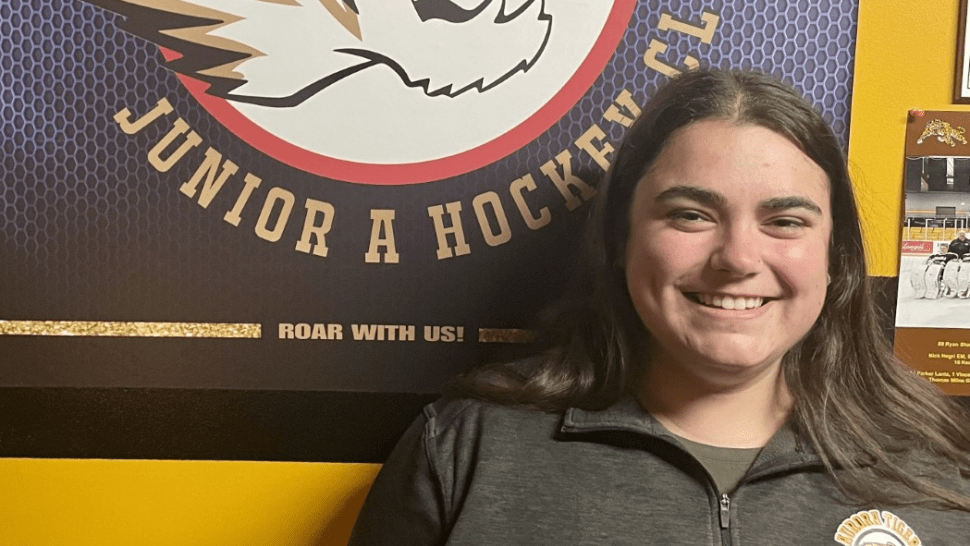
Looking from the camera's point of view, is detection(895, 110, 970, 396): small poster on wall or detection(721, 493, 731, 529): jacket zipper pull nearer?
detection(721, 493, 731, 529): jacket zipper pull

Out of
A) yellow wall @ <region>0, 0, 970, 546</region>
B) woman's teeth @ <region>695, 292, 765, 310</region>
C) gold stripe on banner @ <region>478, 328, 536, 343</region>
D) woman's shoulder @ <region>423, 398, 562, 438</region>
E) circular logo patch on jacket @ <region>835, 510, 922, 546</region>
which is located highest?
woman's teeth @ <region>695, 292, 765, 310</region>

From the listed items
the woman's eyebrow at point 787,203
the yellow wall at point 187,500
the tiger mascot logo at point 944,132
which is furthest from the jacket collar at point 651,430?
the tiger mascot logo at point 944,132

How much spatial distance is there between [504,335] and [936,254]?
2.60 ft

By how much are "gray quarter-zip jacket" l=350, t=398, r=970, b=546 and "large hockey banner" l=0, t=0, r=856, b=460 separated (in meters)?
0.24

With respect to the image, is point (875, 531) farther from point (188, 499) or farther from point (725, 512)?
point (188, 499)

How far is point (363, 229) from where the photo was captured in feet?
4.30

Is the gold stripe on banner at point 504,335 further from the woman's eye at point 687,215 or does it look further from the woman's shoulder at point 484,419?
the woman's eye at point 687,215

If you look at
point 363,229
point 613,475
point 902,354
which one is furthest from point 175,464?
point 902,354

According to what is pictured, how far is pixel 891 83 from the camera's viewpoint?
129 cm

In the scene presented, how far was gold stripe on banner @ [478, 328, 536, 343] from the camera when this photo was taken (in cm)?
132

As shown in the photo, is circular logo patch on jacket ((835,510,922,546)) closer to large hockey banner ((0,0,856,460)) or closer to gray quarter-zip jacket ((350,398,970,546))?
gray quarter-zip jacket ((350,398,970,546))

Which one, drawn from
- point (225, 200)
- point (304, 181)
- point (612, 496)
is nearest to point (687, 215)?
point (612, 496)

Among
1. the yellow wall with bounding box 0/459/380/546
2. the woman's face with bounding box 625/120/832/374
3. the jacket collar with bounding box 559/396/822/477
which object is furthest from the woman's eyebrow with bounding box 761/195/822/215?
the yellow wall with bounding box 0/459/380/546

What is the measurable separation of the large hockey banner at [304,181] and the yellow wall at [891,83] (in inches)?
1.6
